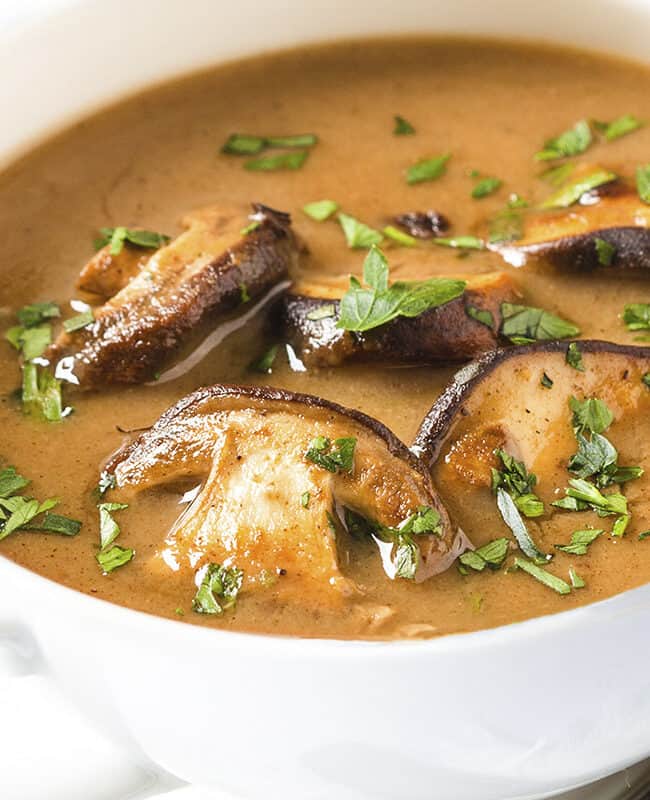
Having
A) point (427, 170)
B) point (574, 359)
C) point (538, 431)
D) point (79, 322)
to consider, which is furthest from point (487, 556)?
point (427, 170)

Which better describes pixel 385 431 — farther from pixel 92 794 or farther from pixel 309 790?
pixel 92 794

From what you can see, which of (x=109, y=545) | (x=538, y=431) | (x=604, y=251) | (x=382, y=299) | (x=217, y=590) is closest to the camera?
(x=217, y=590)

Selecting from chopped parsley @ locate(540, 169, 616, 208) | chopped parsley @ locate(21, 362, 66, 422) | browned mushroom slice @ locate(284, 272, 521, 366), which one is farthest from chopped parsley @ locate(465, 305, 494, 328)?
chopped parsley @ locate(21, 362, 66, 422)

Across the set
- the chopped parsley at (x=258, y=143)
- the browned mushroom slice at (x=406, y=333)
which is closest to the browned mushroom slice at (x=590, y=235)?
the browned mushroom slice at (x=406, y=333)

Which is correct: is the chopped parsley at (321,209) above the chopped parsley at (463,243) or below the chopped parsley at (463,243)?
above

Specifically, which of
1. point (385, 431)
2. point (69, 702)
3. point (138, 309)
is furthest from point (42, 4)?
point (69, 702)

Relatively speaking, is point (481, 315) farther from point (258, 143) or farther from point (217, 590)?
point (258, 143)

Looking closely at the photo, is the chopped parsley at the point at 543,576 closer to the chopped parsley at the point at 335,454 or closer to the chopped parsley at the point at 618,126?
the chopped parsley at the point at 335,454
